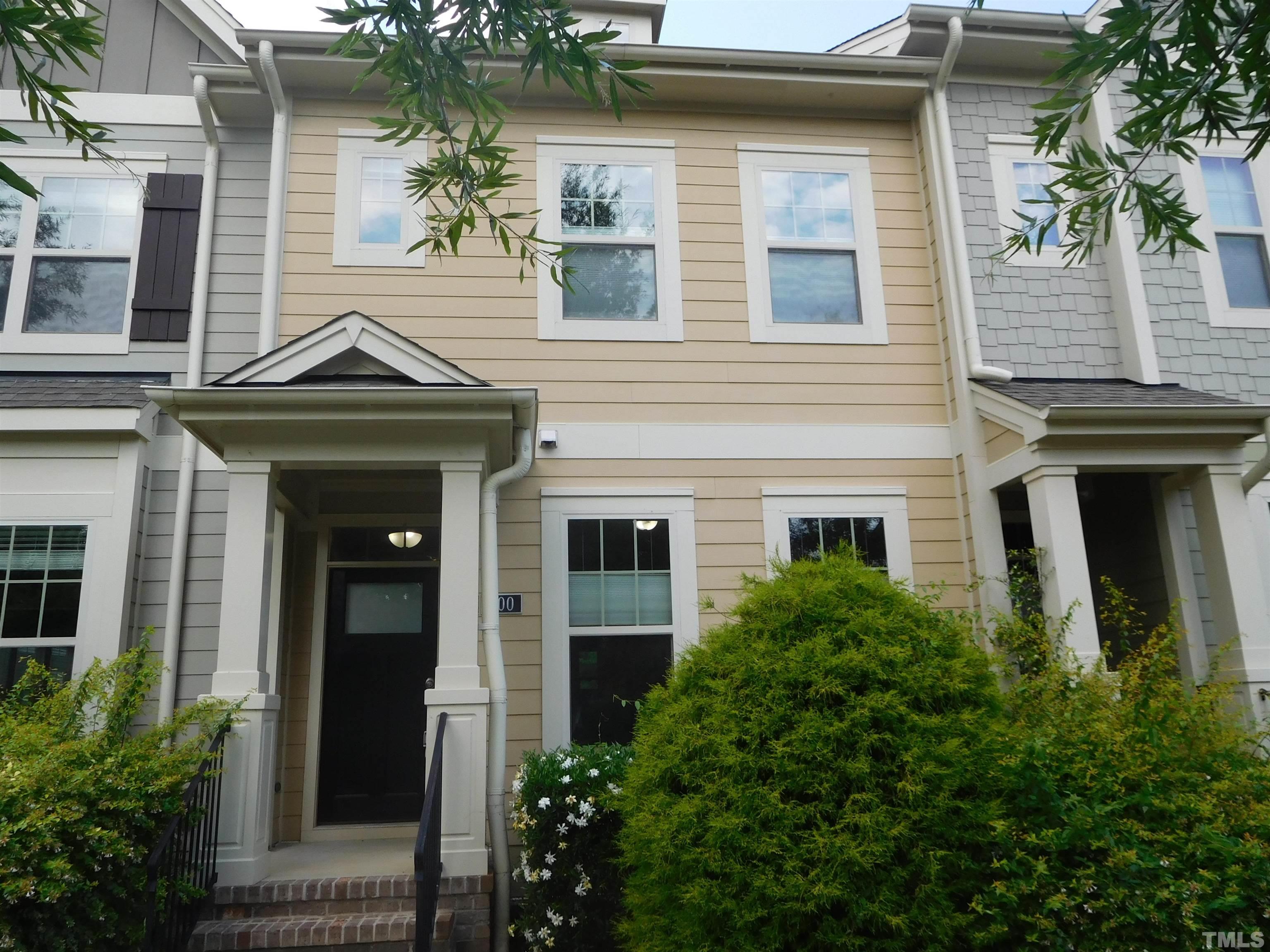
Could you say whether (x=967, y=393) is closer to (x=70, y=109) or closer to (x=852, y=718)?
(x=852, y=718)

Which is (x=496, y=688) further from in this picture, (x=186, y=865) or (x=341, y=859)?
(x=186, y=865)

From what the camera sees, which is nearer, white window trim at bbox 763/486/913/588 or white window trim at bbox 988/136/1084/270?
white window trim at bbox 763/486/913/588

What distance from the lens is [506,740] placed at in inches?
236

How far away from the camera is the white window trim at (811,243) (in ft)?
23.0

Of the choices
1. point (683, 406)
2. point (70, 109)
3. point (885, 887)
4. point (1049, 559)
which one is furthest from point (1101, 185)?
point (70, 109)

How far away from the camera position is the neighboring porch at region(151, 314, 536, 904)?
4984 mm

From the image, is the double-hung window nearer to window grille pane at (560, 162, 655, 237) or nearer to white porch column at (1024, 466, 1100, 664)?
window grille pane at (560, 162, 655, 237)

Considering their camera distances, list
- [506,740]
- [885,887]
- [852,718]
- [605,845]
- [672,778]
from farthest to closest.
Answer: [506,740]
[605,845]
[672,778]
[852,718]
[885,887]

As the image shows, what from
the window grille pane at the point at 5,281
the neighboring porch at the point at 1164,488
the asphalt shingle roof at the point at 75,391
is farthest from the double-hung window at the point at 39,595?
the neighboring porch at the point at 1164,488

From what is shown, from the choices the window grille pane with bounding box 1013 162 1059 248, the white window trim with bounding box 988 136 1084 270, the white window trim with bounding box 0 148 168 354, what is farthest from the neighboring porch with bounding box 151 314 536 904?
the window grille pane with bounding box 1013 162 1059 248

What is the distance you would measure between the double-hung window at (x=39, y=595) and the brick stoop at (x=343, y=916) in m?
2.29

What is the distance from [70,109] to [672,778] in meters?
6.88

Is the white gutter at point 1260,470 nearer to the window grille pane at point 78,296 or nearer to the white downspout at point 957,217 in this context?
the white downspout at point 957,217

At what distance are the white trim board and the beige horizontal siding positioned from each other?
3.1 inches
